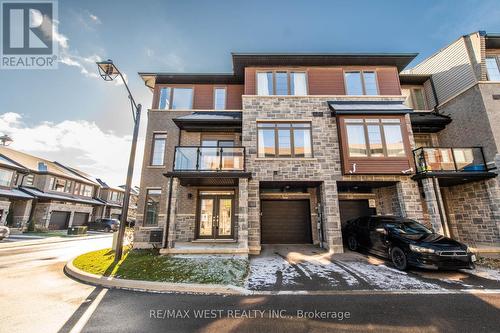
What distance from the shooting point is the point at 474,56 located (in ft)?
38.7

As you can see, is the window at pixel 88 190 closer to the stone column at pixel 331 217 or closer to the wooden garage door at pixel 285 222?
the wooden garage door at pixel 285 222

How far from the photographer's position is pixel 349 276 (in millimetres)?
Answer: 6488

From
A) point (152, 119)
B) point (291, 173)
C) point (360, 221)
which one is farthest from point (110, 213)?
point (360, 221)

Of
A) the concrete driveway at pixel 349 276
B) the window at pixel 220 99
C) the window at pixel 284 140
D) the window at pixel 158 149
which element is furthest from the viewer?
the window at pixel 220 99

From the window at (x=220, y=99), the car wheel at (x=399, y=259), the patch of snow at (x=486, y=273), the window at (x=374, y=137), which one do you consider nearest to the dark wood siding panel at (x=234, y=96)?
the window at (x=220, y=99)

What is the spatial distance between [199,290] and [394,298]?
15.9 feet

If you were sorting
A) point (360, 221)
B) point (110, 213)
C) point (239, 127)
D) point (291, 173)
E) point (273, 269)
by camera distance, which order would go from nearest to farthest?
point (273, 269) → point (360, 221) → point (291, 173) → point (239, 127) → point (110, 213)

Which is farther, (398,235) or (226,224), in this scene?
(226,224)

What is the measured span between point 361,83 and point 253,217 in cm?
1022

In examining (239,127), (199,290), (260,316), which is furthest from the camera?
(239,127)

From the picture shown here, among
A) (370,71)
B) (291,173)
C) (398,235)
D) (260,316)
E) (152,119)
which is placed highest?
(370,71)

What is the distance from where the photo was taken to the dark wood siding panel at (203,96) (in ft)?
45.3

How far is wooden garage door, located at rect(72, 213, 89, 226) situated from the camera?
27844 millimetres

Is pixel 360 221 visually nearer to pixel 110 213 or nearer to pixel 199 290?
pixel 199 290
